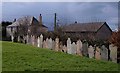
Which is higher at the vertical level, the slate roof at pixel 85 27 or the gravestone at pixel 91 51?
the slate roof at pixel 85 27

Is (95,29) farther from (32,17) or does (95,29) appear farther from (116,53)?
(116,53)

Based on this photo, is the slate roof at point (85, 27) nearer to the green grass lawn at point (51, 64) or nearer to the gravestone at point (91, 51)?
the gravestone at point (91, 51)

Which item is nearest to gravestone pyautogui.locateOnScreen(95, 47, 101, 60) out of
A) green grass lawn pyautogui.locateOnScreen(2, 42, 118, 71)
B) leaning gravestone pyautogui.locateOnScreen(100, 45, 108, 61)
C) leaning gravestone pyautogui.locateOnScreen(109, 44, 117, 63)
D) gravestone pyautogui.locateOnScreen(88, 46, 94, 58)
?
leaning gravestone pyautogui.locateOnScreen(100, 45, 108, 61)

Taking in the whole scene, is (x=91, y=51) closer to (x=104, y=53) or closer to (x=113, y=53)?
(x=104, y=53)

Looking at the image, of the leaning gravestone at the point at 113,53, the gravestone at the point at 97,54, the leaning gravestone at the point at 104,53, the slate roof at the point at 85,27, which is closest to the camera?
the leaning gravestone at the point at 113,53

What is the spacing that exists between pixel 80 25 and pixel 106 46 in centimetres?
5220

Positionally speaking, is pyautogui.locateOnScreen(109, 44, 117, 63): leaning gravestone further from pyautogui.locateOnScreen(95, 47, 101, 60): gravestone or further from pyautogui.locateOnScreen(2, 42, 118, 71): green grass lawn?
pyautogui.locateOnScreen(95, 47, 101, 60): gravestone

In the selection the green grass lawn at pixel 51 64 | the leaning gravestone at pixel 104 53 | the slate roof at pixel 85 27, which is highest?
the slate roof at pixel 85 27

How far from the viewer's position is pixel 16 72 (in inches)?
427

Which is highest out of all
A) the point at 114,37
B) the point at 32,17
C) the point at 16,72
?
the point at 32,17

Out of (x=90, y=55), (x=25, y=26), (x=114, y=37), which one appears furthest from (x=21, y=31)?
(x=114, y=37)

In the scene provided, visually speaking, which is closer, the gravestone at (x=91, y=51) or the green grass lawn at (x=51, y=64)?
the green grass lawn at (x=51, y=64)

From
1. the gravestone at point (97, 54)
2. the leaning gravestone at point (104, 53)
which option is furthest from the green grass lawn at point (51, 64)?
the gravestone at point (97, 54)

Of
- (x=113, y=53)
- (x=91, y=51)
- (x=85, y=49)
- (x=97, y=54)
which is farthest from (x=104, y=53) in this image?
(x=85, y=49)
